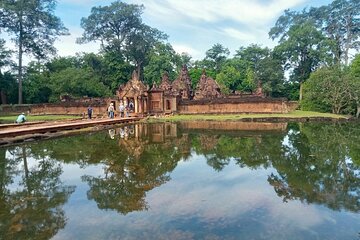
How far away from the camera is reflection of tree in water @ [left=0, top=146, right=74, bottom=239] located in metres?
5.55

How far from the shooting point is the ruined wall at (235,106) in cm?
3728

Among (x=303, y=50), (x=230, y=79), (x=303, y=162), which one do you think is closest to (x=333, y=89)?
(x=303, y=50)

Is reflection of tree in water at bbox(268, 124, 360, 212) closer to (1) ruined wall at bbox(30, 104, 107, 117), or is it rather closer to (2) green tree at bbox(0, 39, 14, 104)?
(1) ruined wall at bbox(30, 104, 107, 117)

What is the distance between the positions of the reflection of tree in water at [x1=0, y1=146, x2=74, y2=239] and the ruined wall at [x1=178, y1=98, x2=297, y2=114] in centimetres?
2970

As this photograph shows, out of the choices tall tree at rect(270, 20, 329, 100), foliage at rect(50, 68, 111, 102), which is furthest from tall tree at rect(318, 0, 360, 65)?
foliage at rect(50, 68, 111, 102)

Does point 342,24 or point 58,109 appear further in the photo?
point 342,24

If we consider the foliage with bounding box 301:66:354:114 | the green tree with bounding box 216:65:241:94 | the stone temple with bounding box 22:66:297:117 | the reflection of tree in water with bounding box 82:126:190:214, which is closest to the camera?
the reflection of tree in water with bounding box 82:126:190:214

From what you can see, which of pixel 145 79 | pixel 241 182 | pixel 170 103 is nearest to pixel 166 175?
pixel 241 182

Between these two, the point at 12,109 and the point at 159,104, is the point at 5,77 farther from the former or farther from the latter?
the point at 159,104

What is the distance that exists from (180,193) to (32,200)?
3.49m

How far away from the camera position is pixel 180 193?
7.70 m

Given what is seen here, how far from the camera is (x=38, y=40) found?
50.8 m

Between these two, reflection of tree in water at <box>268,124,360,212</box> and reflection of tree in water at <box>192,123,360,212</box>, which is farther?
reflection of tree in water at <box>192,123,360,212</box>

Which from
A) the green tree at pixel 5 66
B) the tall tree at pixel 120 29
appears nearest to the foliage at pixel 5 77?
the green tree at pixel 5 66
